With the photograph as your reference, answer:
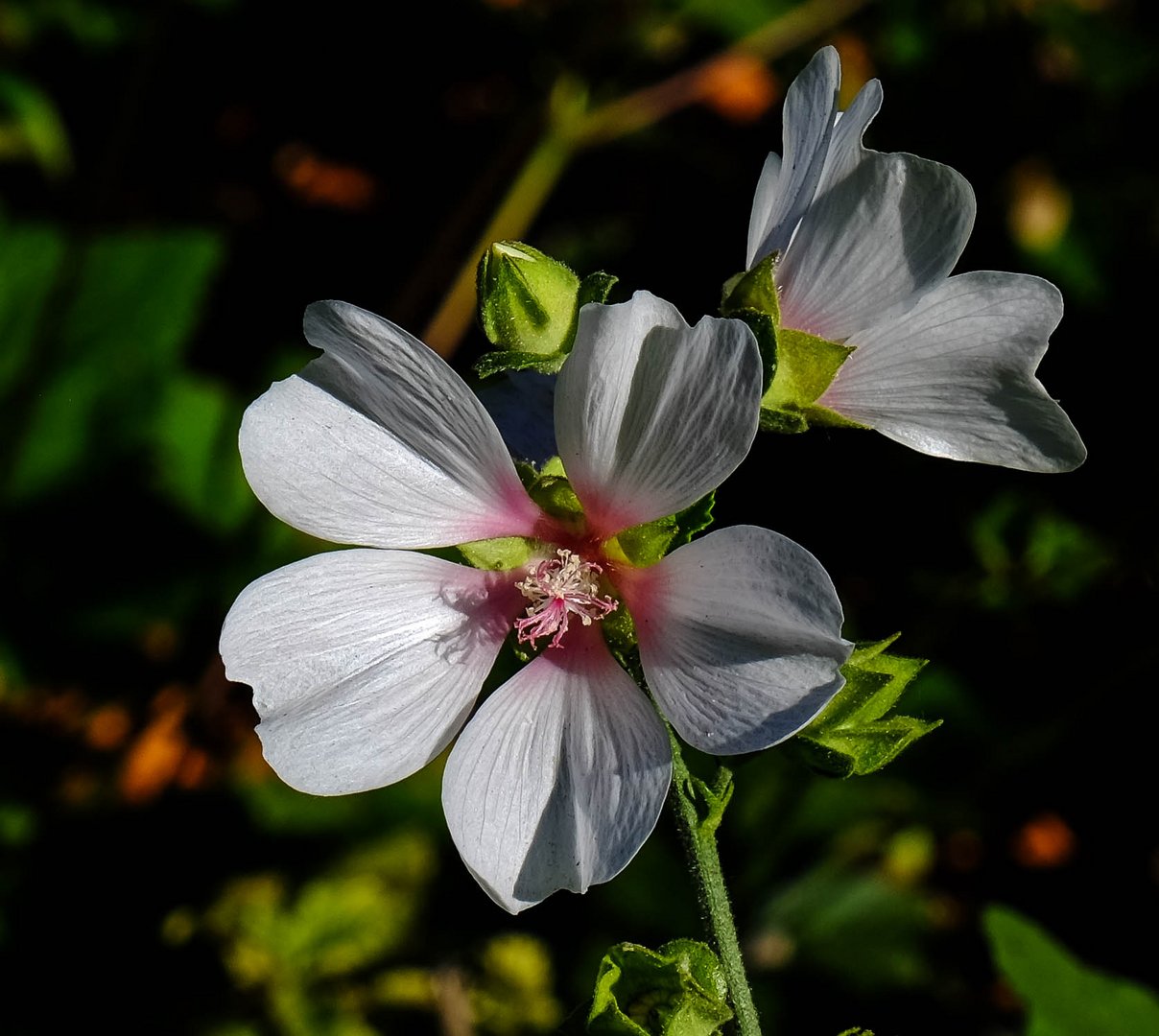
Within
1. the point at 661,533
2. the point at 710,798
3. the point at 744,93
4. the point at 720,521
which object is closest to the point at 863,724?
the point at 710,798

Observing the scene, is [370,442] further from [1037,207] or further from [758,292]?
[1037,207]

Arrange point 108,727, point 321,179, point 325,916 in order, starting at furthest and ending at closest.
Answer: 1. point 321,179
2. point 108,727
3. point 325,916

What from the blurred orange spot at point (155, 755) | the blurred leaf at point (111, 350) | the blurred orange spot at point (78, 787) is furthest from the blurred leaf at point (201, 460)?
the blurred orange spot at point (78, 787)

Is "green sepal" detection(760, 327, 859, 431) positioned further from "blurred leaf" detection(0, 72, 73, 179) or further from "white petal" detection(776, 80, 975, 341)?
"blurred leaf" detection(0, 72, 73, 179)

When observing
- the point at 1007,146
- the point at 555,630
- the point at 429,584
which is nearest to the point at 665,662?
the point at 555,630

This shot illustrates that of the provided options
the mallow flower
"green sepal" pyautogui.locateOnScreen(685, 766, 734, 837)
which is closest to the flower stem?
"green sepal" pyautogui.locateOnScreen(685, 766, 734, 837)
